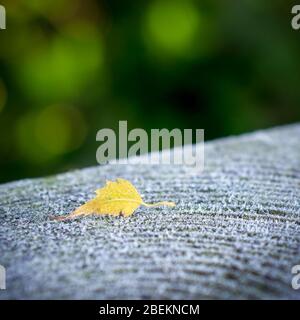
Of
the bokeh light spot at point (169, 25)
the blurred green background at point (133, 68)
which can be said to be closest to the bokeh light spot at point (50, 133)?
the blurred green background at point (133, 68)

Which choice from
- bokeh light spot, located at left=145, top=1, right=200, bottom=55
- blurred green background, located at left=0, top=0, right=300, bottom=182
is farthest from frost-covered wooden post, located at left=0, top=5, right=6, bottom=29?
bokeh light spot, located at left=145, top=1, right=200, bottom=55

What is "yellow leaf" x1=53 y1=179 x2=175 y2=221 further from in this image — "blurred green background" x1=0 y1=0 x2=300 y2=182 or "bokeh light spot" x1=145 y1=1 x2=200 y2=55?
"bokeh light spot" x1=145 y1=1 x2=200 y2=55

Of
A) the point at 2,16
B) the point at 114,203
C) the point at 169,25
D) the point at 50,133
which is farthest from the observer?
the point at 50,133

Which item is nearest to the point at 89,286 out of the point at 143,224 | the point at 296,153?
the point at 143,224

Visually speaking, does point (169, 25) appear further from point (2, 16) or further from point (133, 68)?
point (2, 16)

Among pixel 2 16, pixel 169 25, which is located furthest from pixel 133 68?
pixel 2 16

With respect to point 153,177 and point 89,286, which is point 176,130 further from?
point 89,286
